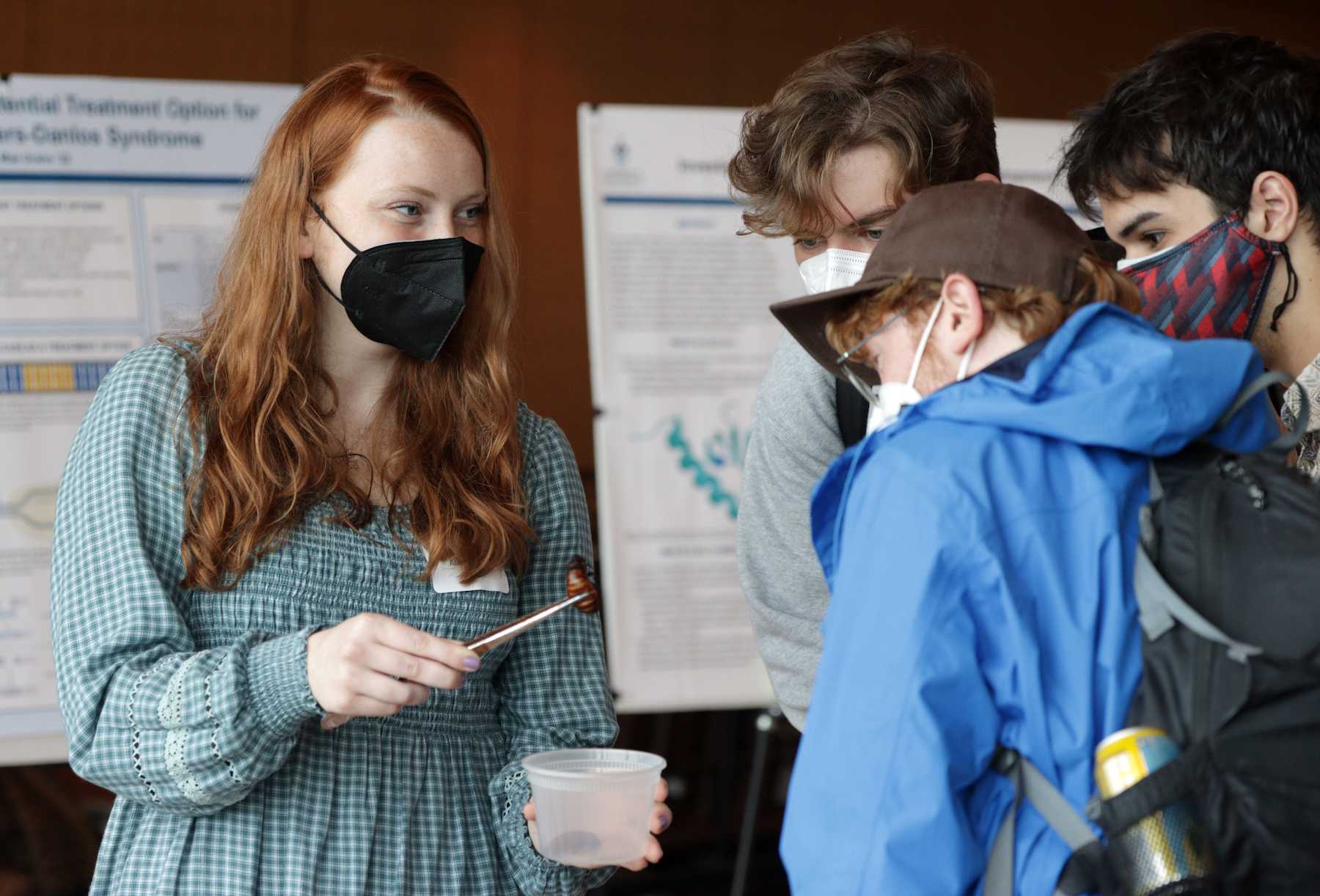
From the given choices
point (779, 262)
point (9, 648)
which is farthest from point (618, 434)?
point (9, 648)

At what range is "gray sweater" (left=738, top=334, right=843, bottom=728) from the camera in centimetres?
191

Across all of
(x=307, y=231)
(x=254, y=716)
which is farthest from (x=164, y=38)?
(x=254, y=716)

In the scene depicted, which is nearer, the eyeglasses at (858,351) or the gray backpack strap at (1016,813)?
the gray backpack strap at (1016,813)

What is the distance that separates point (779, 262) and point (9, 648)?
94.6 inches

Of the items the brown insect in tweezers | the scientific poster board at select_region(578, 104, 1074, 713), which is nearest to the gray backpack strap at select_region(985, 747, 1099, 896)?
the brown insect in tweezers

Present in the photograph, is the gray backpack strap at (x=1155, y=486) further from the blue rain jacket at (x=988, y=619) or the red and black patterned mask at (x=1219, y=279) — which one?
the red and black patterned mask at (x=1219, y=279)

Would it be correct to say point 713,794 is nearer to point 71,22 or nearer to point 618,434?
point 618,434

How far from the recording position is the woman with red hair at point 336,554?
139 cm

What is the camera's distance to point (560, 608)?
1.42 meters

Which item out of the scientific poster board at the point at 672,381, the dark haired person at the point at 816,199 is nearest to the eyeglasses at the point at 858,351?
the dark haired person at the point at 816,199

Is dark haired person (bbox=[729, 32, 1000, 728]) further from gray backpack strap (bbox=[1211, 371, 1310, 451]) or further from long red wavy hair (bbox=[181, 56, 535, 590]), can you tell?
gray backpack strap (bbox=[1211, 371, 1310, 451])

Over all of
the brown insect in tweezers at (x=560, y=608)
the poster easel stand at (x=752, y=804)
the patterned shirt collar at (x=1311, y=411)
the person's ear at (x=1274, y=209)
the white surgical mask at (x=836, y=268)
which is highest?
the person's ear at (x=1274, y=209)

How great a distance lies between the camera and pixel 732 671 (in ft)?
12.3

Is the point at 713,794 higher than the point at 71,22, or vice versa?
the point at 71,22
